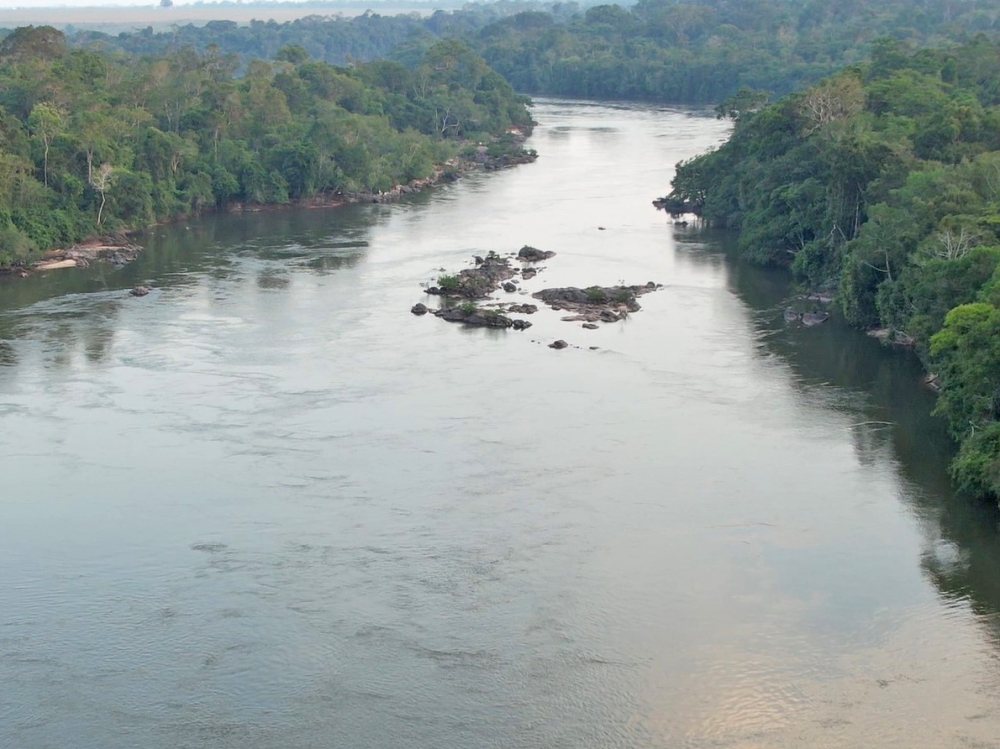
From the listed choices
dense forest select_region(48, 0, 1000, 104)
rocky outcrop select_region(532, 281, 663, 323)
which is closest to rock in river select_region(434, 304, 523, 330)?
rocky outcrop select_region(532, 281, 663, 323)

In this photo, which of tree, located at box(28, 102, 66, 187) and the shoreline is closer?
the shoreline

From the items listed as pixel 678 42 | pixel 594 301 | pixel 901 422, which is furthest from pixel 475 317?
pixel 678 42

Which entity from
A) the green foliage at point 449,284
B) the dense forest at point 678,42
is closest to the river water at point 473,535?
the green foliage at point 449,284

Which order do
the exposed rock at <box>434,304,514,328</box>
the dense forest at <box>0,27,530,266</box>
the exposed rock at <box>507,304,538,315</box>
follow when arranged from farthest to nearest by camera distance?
the dense forest at <box>0,27,530,266</box>
the exposed rock at <box>507,304,538,315</box>
the exposed rock at <box>434,304,514,328</box>

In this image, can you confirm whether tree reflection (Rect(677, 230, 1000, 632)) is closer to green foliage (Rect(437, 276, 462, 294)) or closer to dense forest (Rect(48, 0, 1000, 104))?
green foliage (Rect(437, 276, 462, 294))

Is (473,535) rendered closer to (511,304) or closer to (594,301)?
(511,304)


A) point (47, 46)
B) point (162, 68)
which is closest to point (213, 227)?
point (162, 68)

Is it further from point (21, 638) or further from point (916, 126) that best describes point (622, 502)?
point (916, 126)

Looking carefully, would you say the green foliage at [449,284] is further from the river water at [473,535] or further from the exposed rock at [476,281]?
the river water at [473,535]
